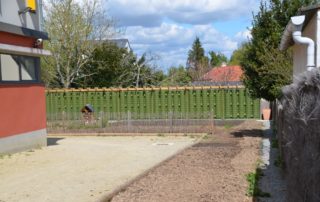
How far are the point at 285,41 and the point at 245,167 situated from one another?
183 inches

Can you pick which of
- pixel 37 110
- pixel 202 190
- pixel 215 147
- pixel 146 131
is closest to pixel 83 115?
pixel 146 131

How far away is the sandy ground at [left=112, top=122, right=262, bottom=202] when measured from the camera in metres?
6.80

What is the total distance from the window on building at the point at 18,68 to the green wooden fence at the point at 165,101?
9.32 m

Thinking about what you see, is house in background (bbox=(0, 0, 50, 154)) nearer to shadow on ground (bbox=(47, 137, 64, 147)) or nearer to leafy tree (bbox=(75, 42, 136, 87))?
shadow on ground (bbox=(47, 137, 64, 147))

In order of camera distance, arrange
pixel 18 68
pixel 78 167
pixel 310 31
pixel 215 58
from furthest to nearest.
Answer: pixel 215 58
pixel 18 68
pixel 310 31
pixel 78 167

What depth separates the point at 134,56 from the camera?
34.1 metres

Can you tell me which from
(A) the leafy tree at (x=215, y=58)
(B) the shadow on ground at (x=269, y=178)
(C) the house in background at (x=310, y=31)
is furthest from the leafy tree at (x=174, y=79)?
(A) the leafy tree at (x=215, y=58)

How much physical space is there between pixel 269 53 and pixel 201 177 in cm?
655

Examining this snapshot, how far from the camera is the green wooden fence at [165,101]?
2358 centimetres

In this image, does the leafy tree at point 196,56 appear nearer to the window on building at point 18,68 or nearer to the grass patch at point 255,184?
the window on building at point 18,68

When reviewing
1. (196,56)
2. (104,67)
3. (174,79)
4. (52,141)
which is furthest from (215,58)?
(52,141)

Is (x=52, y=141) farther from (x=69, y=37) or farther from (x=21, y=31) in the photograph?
(x=69, y=37)

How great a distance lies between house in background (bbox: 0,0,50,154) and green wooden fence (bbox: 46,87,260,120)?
9242 millimetres

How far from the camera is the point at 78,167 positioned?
10156 millimetres
